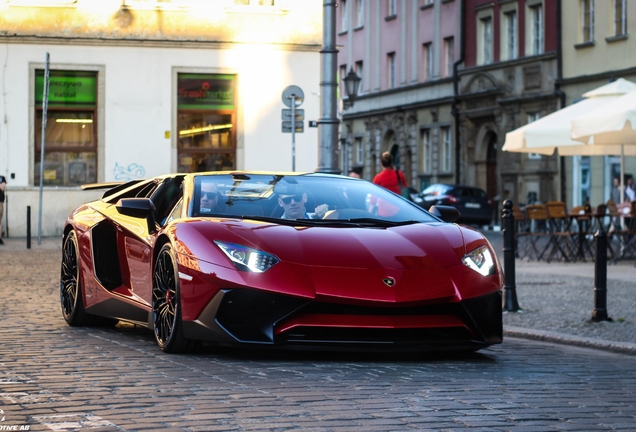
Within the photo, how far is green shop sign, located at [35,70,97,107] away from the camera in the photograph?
29.8 meters

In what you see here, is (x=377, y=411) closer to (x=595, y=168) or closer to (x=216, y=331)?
(x=216, y=331)

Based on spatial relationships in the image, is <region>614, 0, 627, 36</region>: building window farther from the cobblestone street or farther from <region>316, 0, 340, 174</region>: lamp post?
the cobblestone street

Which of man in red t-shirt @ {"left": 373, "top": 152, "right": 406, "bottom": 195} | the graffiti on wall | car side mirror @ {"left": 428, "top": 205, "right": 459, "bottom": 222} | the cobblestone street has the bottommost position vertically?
the cobblestone street

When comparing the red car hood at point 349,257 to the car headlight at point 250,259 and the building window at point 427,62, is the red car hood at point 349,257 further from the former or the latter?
the building window at point 427,62

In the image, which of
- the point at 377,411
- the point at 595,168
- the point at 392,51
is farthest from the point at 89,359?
the point at 392,51

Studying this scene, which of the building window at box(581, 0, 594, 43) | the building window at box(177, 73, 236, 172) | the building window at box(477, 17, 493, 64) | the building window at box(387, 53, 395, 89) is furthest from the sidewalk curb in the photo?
the building window at box(387, 53, 395, 89)

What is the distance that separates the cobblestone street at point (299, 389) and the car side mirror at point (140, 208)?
0.86 m

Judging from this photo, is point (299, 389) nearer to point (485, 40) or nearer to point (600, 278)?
point (600, 278)

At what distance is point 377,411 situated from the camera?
6.06 metres

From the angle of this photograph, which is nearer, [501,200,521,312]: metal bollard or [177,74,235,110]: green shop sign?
[501,200,521,312]: metal bollard

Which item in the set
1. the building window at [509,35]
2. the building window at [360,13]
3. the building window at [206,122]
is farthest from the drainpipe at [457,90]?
the building window at [206,122]

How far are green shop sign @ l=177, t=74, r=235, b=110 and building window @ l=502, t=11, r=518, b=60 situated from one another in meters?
19.5

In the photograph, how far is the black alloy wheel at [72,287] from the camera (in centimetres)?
1014

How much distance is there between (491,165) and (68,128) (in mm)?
24374
